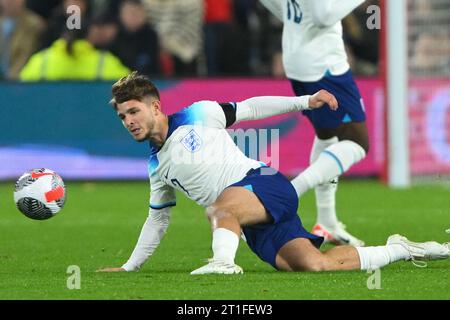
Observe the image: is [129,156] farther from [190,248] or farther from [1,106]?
[190,248]

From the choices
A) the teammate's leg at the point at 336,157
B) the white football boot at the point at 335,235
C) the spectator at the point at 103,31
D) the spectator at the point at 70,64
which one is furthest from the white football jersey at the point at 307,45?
the spectator at the point at 103,31

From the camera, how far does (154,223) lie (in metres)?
8.14

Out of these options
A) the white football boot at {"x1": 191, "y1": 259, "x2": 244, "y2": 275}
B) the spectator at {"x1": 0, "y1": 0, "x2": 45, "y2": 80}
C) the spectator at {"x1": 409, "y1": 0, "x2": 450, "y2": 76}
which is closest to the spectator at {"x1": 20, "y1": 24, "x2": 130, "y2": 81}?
the spectator at {"x1": 0, "y1": 0, "x2": 45, "y2": 80}

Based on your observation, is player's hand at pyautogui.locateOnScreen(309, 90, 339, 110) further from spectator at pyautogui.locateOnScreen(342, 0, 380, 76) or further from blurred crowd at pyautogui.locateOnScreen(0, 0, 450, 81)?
spectator at pyautogui.locateOnScreen(342, 0, 380, 76)

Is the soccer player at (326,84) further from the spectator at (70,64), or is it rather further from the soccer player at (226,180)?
the spectator at (70,64)

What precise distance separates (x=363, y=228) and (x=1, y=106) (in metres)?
6.05

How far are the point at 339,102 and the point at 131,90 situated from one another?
8.80ft

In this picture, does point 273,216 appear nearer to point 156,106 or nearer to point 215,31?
point 156,106

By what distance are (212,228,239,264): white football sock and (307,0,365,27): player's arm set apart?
9.48 ft

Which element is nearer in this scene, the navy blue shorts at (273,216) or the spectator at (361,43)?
the navy blue shorts at (273,216)

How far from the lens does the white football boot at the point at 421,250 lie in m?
8.11

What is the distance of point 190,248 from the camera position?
1004cm

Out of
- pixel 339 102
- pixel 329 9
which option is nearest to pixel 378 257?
pixel 339 102

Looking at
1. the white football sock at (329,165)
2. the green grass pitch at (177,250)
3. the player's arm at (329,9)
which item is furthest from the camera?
the player's arm at (329,9)
